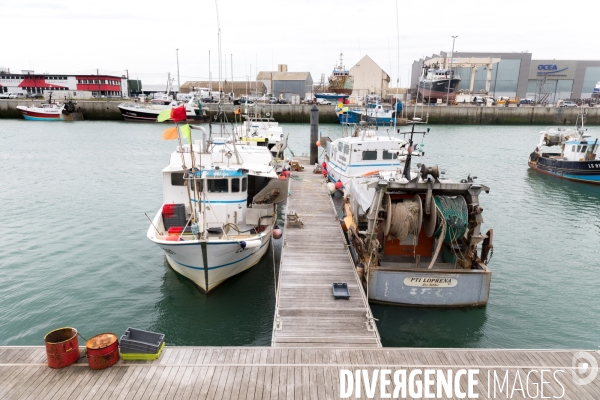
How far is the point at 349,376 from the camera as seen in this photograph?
6.77 m

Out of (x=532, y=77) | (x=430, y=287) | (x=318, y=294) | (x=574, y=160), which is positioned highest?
(x=532, y=77)

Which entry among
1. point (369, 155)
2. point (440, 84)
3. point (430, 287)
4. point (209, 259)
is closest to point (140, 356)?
point (209, 259)

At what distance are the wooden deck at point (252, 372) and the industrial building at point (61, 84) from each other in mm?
94734

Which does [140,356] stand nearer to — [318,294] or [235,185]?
[318,294]

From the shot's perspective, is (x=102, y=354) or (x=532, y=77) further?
(x=532, y=77)

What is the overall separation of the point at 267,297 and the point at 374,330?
517 centimetres

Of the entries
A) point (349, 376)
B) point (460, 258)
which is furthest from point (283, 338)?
point (460, 258)

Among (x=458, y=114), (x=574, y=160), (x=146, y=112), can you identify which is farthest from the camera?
(x=458, y=114)

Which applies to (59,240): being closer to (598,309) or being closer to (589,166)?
(598,309)

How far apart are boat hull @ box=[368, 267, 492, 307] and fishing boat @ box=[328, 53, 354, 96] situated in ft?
289

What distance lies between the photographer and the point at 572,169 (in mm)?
30797

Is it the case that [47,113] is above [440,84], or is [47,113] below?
below

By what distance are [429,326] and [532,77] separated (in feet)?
391

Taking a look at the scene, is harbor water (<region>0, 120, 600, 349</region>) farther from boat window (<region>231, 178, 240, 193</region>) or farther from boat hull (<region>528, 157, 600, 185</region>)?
boat window (<region>231, 178, 240, 193</region>)
